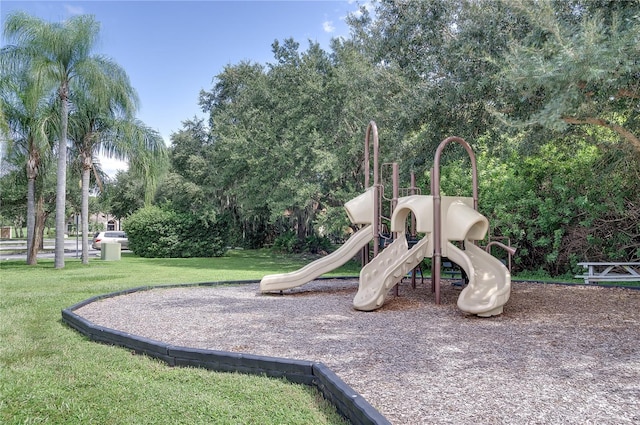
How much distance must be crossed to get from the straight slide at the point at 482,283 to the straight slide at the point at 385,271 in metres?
0.58

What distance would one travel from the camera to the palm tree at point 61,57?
1508cm

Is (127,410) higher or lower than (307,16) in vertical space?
lower

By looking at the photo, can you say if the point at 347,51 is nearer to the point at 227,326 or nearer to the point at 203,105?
the point at 227,326

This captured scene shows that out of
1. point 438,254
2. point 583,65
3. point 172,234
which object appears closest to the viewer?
point 583,65

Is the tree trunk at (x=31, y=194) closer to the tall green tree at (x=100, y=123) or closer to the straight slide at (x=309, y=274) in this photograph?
the tall green tree at (x=100, y=123)

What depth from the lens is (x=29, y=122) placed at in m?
16.3

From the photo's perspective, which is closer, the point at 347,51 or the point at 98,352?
the point at 98,352

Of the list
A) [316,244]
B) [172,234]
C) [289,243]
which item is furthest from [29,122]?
[316,244]

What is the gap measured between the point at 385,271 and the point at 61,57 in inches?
552

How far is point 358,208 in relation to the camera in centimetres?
930

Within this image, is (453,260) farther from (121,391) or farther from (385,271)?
(121,391)

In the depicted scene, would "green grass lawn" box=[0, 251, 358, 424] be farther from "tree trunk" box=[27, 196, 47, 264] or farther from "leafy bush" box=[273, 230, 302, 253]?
"leafy bush" box=[273, 230, 302, 253]

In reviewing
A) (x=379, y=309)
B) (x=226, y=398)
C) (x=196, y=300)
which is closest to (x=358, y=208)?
(x=379, y=309)

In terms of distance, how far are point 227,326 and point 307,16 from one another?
27.4 ft
